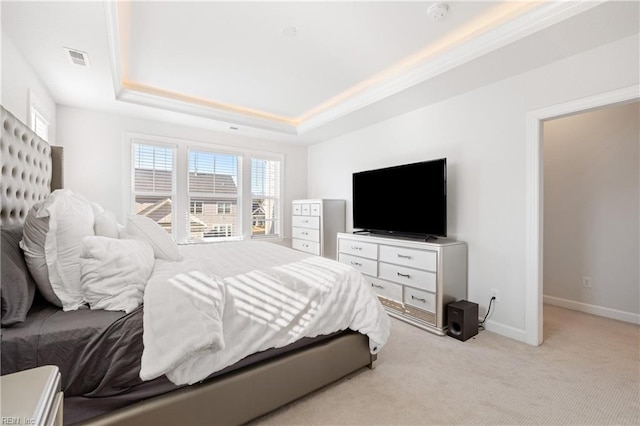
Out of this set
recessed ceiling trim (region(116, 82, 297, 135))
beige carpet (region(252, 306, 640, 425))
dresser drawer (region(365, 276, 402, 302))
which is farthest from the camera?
recessed ceiling trim (region(116, 82, 297, 135))

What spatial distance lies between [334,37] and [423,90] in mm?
1142

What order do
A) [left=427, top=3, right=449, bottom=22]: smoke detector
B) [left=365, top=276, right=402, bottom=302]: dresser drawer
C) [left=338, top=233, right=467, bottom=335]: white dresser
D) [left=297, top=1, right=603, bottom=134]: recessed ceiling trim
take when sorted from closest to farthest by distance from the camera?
[left=297, top=1, right=603, bottom=134]: recessed ceiling trim < [left=427, top=3, right=449, bottom=22]: smoke detector < [left=338, top=233, right=467, bottom=335]: white dresser < [left=365, top=276, right=402, bottom=302]: dresser drawer

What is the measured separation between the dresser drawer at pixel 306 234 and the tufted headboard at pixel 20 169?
122 inches

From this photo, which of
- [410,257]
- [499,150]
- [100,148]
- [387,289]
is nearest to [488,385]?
[410,257]

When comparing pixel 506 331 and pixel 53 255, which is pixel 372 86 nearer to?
pixel 506 331

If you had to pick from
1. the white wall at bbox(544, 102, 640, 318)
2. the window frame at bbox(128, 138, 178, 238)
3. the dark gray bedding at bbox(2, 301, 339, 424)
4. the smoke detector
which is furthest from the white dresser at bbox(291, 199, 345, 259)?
the dark gray bedding at bbox(2, 301, 339, 424)

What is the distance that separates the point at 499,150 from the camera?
275 centimetres

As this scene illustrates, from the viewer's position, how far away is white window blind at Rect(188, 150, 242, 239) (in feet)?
14.7

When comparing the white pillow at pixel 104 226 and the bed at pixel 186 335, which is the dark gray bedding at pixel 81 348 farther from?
the white pillow at pixel 104 226

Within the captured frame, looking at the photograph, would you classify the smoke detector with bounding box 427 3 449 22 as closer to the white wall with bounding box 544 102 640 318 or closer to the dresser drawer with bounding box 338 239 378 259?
the white wall with bounding box 544 102 640 318

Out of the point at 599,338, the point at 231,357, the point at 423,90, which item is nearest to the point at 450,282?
the point at 599,338

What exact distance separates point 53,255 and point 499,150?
11.4ft

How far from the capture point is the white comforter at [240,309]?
4.03 ft

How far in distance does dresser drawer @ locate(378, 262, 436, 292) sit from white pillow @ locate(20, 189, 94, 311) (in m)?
2.68
